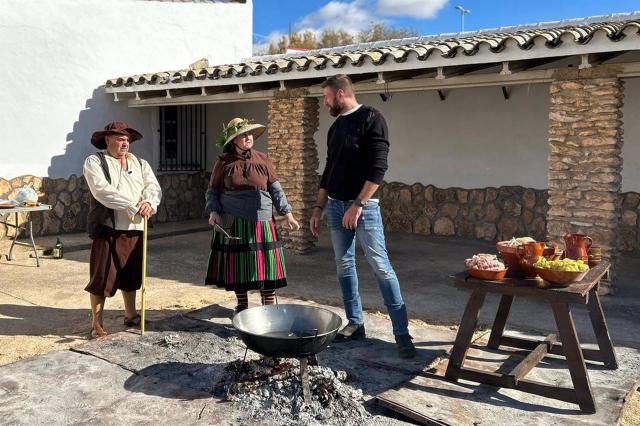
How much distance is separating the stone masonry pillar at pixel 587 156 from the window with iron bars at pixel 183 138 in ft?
25.4

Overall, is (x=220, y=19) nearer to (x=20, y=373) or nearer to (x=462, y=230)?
(x=462, y=230)

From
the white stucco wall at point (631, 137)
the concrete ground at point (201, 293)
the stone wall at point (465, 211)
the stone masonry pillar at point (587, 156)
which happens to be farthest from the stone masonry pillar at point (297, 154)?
the white stucco wall at point (631, 137)

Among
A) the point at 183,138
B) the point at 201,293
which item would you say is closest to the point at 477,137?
the point at 201,293

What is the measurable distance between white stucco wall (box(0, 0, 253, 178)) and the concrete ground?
5.42ft

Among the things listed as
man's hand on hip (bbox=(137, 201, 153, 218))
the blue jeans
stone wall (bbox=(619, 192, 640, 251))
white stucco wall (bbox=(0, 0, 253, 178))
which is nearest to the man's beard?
the blue jeans

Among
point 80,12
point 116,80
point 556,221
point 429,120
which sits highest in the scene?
point 80,12

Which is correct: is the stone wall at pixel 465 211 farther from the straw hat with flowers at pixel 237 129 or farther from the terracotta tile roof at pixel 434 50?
the straw hat with flowers at pixel 237 129

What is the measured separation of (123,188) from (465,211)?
6.43m

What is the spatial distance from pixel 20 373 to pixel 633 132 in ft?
25.6

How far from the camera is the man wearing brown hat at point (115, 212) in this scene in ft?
14.8

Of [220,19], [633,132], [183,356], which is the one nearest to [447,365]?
[183,356]

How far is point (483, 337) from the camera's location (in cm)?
465

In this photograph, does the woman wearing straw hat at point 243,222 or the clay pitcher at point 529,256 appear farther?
the woman wearing straw hat at point 243,222

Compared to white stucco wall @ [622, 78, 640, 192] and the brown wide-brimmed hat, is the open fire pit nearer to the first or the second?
the brown wide-brimmed hat
